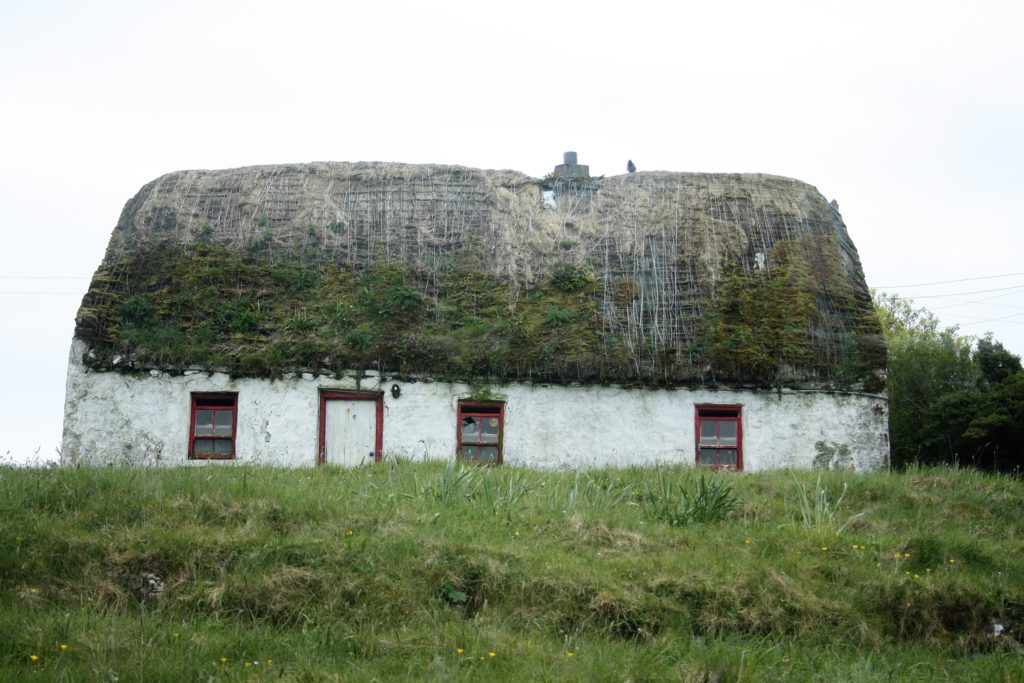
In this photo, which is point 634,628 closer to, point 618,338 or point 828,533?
point 828,533

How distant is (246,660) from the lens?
791 cm

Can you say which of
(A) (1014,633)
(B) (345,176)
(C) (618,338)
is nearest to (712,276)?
(C) (618,338)

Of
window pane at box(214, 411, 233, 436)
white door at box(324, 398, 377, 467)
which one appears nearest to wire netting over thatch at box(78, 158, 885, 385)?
white door at box(324, 398, 377, 467)

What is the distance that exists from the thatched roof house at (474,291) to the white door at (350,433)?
0.20 metres

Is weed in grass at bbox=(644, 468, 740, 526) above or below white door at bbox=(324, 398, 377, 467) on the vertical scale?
below

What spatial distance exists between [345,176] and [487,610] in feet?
44.9

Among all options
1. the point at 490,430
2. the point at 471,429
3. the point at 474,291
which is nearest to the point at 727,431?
the point at 490,430

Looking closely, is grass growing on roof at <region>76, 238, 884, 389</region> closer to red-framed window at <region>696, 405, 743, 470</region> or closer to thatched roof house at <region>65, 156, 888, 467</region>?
thatched roof house at <region>65, 156, 888, 467</region>

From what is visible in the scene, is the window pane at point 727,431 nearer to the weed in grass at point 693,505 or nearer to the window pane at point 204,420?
the weed in grass at point 693,505

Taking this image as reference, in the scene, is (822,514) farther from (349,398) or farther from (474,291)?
(474,291)

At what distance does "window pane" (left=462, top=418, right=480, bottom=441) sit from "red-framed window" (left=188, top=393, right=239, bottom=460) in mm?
3786

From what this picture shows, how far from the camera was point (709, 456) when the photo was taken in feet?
56.3

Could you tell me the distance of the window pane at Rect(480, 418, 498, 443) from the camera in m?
17.1

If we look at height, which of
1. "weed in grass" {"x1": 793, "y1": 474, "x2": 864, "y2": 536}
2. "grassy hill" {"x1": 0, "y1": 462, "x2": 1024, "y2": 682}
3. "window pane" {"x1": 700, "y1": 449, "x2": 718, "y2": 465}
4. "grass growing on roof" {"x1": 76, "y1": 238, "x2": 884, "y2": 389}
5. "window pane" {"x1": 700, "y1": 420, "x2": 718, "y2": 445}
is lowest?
"grassy hill" {"x1": 0, "y1": 462, "x2": 1024, "y2": 682}
